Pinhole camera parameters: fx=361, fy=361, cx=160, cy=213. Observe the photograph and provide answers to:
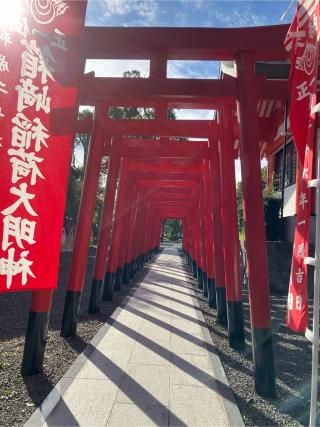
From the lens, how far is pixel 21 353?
573cm

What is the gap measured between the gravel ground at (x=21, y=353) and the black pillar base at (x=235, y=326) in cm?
262

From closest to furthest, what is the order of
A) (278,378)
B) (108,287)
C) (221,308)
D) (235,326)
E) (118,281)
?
(278,378) → (235,326) → (221,308) → (108,287) → (118,281)

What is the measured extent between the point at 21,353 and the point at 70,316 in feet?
3.89

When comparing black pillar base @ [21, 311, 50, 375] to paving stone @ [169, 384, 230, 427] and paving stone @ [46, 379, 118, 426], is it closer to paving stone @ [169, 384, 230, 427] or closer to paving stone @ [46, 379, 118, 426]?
paving stone @ [46, 379, 118, 426]

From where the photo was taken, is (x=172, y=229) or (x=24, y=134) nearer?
(x=24, y=134)

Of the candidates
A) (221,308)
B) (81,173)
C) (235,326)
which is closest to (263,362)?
(235,326)

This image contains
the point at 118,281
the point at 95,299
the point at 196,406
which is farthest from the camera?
the point at 118,281

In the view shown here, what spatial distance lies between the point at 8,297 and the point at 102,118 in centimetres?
666

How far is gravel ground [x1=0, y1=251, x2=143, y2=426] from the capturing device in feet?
13.2

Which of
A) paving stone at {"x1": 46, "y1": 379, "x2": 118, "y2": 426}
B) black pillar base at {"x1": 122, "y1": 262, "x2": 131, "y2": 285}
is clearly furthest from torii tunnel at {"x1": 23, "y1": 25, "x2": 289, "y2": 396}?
black pillar base at {"x1": 122, "y1": 262, "x2": 131, "y2": 285}

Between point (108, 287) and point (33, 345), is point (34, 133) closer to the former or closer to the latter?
point (33, 345)

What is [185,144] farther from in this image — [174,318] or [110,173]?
[174,318]

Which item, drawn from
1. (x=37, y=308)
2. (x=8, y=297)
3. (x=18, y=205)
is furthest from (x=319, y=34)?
(x=8, y=297)

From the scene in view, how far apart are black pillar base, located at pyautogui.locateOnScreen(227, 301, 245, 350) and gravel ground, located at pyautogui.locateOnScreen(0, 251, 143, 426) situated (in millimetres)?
2617
